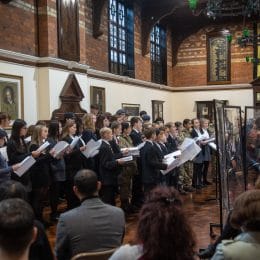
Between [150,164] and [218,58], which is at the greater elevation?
[218,58]

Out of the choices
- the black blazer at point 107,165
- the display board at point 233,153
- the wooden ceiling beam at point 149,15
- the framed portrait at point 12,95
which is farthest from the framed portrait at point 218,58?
the display board at point 233,153

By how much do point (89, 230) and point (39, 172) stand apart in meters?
3.01

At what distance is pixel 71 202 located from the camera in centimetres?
646

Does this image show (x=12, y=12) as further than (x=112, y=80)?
No

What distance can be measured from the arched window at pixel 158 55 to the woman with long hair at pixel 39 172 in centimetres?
959

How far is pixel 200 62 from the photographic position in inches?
647

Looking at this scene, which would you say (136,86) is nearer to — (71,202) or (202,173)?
(202,173)

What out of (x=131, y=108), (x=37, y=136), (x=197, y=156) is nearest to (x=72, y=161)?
(x=37, y=136)

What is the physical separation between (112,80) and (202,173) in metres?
3.75

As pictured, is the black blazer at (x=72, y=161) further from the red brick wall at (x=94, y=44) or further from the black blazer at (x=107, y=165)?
the red brick wall at (x=94, y=44)

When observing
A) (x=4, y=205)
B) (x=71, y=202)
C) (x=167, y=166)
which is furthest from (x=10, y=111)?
(x=4, y=205)

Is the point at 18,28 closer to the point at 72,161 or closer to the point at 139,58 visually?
the point at 72,161

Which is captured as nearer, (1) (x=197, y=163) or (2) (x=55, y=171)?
(2) (x=55, y=171)

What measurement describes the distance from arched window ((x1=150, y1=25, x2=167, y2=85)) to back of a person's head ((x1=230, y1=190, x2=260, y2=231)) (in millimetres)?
12809
